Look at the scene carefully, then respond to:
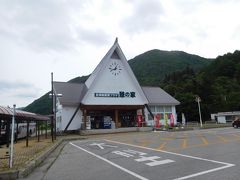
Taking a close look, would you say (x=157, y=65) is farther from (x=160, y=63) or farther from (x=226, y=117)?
(x=226, y=117)

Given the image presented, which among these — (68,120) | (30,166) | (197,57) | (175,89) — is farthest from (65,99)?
(197,57)

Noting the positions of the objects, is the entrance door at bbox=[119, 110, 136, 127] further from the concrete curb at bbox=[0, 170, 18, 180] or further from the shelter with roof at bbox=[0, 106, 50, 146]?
the concrete curb at bbox=[0, 170, 18, 180]

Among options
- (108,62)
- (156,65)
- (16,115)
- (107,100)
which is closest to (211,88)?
(156,65)

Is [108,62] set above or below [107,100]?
above

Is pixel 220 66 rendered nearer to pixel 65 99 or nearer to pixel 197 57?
pixel 197 57

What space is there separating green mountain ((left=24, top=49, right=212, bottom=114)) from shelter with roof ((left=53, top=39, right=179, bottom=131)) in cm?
3677

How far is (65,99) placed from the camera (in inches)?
1195

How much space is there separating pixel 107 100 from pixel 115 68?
419 cm

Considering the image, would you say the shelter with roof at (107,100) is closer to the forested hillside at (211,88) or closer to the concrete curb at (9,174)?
the forested hillside at (211,88)

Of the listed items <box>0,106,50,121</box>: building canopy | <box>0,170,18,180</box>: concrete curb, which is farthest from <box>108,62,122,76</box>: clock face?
<box>0,170,18,180</box>: concrete curb

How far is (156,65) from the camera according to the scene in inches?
3607

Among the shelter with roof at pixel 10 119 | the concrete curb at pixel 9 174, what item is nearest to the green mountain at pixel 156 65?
the shelter with roof at pixel 10 119

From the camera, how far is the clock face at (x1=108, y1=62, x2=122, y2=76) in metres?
31.8

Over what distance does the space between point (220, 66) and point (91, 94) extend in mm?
51188
